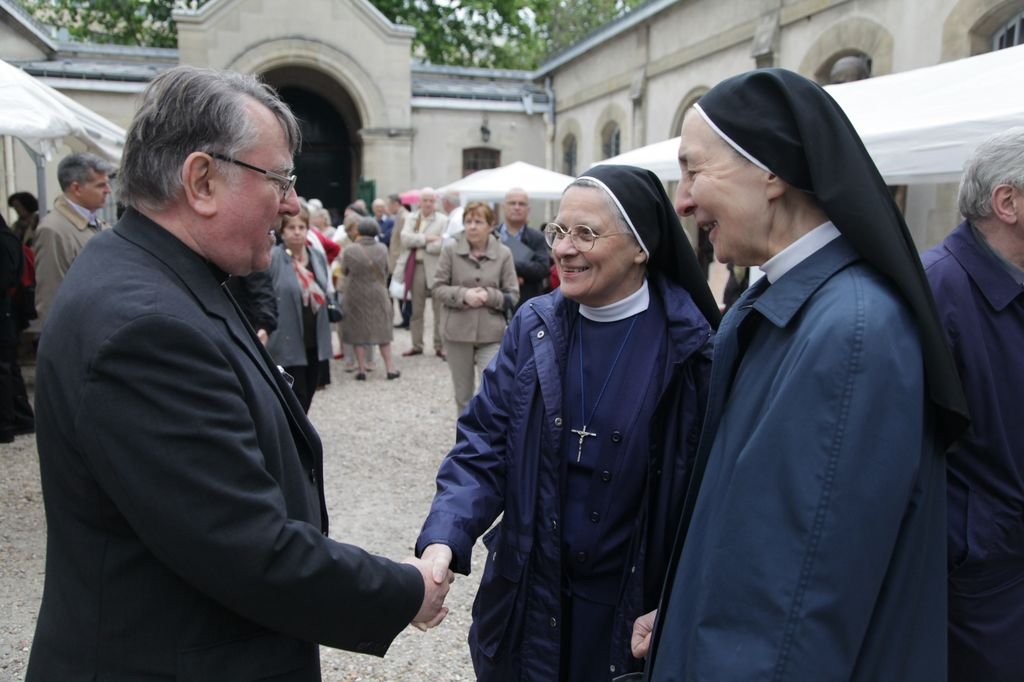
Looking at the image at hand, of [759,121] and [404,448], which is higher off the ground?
[759,121]

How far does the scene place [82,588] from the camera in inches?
→ 60.1

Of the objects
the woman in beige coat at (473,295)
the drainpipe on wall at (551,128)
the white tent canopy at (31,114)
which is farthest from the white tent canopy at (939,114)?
the drainpipe on wall at (551,128)

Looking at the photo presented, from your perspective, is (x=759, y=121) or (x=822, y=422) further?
(x=759, y=121)

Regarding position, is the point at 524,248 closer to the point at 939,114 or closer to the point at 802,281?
the point at 939,114

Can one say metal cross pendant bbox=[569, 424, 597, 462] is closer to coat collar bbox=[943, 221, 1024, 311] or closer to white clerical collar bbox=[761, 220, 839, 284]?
white clerical collar bbox=[761, 220, 839, 284]

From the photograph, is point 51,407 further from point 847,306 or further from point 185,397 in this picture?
point 847,306

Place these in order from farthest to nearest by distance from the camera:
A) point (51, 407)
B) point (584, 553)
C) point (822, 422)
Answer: point (584, 553)
point (51, 407)
point (822, 422)

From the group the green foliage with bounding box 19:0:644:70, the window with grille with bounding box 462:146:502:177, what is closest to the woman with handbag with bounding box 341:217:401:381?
the window with grille with bounding box 462:146:502:177

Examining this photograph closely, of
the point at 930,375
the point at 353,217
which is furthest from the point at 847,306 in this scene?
the point at 353,217

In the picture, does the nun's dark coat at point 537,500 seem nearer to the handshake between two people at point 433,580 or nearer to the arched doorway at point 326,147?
the handshake between two people at point 433,580

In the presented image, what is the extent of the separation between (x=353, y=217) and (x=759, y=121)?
11045 mm

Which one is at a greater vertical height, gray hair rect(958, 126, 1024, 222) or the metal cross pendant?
gray hair rect(958, 126, 1024, 222)

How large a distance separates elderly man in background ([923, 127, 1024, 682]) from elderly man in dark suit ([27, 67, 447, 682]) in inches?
64.8

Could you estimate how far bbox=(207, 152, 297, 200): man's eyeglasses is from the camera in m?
1.65
